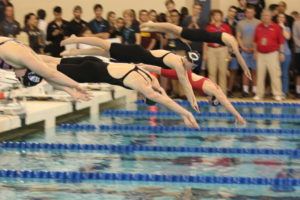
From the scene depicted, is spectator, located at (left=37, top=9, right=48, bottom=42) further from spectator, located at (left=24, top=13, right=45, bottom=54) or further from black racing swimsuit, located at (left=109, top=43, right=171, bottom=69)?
black racing swimsuit, located at (left=109, top=43, right=171, bottom=69)

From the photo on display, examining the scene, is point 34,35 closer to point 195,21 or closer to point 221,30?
point 195,21

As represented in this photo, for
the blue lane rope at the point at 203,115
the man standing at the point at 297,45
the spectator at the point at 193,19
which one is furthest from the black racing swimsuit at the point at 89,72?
the man standing at the point at 297,45

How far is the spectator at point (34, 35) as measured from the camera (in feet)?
43.1

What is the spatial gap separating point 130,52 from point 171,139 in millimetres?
1344

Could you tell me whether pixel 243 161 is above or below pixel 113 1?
below

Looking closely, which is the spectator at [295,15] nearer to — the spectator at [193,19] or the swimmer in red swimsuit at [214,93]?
the spectator at [193,19]

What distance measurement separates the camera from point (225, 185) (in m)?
6.52

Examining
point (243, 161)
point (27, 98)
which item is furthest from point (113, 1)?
point (243, 161)

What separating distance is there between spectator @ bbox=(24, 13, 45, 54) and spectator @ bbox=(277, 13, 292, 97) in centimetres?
429

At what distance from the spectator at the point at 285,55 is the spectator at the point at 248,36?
436mm

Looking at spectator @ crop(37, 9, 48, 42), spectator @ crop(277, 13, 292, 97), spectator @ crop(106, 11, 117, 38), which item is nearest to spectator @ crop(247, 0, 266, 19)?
spectator @ crop(277, 13, 292, 97)

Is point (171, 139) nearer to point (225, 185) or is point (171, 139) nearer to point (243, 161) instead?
point (243, 161)

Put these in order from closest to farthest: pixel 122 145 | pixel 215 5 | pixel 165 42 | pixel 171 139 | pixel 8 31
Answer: pixel 122 145
pixel 171 139
pixel 8 31
pixel 165 42
pixel 215 5

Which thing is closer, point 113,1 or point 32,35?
point 32,35
